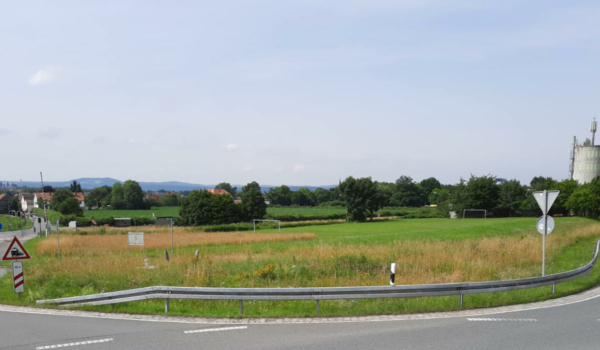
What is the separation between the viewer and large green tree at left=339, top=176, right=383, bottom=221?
3553 inches

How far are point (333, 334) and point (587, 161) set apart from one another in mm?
100737

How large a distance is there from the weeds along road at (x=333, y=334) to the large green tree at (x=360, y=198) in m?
79.4

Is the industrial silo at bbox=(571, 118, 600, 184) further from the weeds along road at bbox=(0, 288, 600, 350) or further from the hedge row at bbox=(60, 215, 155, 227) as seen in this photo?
the weeds along road at bbox=(0, 288, 600, 350)

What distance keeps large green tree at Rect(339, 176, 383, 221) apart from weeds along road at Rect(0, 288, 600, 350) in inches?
3127

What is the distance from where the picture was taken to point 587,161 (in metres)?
92.3

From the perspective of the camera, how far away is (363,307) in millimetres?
11398

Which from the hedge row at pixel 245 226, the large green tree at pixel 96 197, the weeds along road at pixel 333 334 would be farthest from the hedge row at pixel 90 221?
the large green tree at pixel 96 197

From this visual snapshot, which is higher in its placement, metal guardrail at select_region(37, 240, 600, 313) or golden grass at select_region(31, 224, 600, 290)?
metal guardrail at select_region(37, 240, 600, 313)

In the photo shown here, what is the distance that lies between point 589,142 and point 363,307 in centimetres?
10028

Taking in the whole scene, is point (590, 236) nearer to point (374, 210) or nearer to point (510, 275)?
point (510, 275)

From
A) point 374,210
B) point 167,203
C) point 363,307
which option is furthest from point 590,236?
point 167,203

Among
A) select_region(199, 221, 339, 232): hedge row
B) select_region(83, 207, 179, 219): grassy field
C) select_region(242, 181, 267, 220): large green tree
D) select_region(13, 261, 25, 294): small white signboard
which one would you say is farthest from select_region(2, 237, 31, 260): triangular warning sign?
select_region(83, 207, 179, 219): grassy field

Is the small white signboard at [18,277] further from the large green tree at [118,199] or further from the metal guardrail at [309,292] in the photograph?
the large green tree at [118,199]

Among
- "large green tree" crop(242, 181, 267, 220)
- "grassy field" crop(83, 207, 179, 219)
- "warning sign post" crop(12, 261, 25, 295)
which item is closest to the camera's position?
"warning sign post" crop(12, 261, 25, 295)
